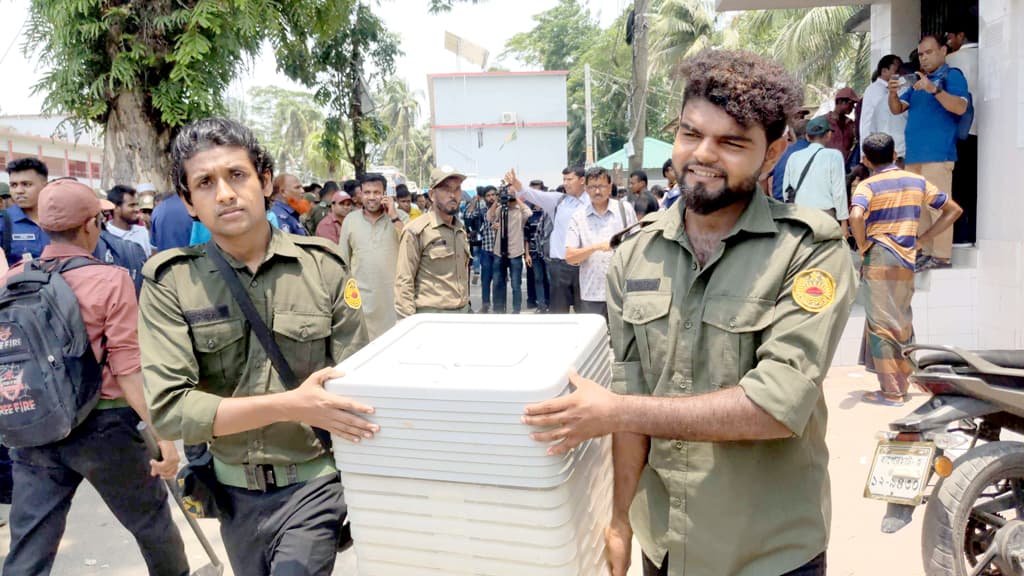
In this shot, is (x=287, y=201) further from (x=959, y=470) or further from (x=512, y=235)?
(x=959, y=470)

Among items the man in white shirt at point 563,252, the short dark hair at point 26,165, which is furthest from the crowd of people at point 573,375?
the man in white shirt at point 563,252

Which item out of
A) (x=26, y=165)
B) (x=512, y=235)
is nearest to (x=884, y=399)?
(x=512, y=235)

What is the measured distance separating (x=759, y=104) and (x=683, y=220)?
0.31 metres

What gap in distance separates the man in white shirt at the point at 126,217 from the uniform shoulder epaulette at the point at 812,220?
19.2ft

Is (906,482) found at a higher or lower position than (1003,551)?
higher

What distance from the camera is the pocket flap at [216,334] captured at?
6.53ft

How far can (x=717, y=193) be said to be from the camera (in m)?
1.58

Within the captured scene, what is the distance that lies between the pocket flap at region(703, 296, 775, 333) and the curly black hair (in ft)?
1.19

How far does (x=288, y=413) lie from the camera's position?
66.7 inches

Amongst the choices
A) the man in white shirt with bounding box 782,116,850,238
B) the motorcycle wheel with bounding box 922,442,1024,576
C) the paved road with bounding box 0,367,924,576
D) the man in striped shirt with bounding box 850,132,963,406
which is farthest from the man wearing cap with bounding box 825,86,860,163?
the motorcycle wheel with bounding box 922,442,1024,576

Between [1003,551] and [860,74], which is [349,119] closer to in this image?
[1003,551]

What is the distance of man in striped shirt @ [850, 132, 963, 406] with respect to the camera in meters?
5.24

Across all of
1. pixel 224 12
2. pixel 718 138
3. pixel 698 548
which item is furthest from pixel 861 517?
pixel 224 12

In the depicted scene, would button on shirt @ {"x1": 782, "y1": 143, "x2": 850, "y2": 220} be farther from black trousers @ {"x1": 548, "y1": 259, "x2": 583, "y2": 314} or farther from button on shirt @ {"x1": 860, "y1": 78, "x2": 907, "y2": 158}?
black trousers @ {"x1": 548, "y1": 259, "x2": 583, "y2": 314}
